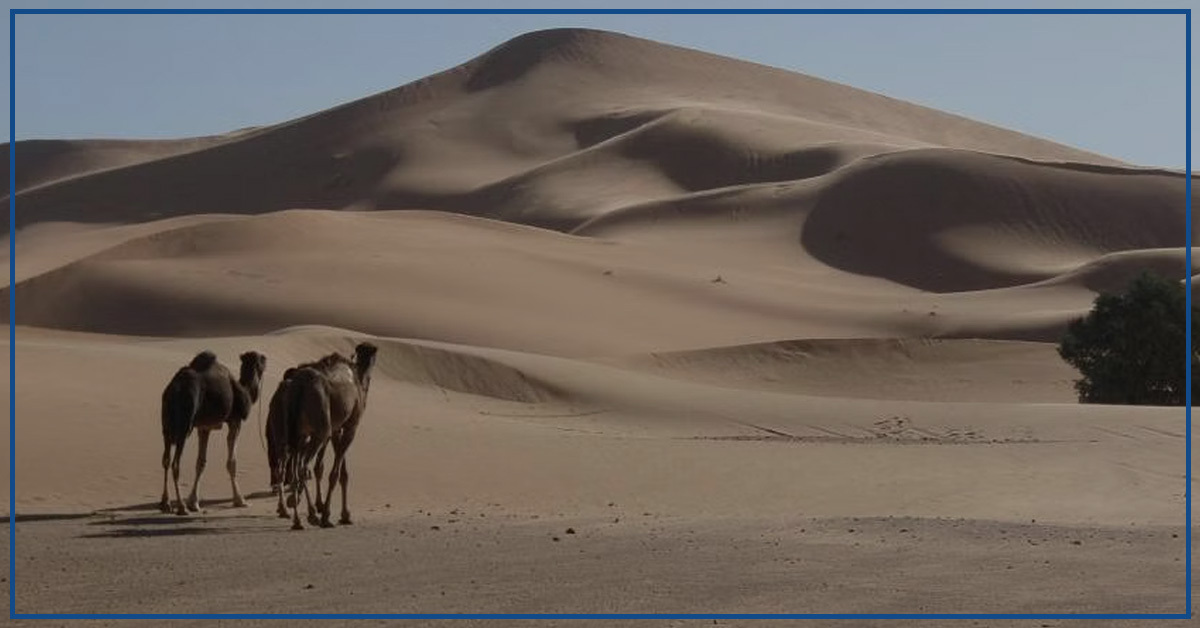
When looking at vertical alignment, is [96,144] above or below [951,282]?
above

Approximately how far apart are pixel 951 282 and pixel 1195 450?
166 feet

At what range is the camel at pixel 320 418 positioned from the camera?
14.6 metres

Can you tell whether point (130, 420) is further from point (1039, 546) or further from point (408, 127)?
point (408, 127)

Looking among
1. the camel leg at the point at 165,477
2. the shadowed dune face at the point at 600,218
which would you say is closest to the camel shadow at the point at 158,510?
the camel leg at the point at 165,477

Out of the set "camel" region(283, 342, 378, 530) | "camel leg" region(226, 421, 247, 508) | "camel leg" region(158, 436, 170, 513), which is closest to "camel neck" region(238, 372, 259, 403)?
"camel leg" region(226, 421, 247, 508)

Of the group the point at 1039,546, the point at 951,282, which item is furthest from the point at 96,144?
the point at 1039,546

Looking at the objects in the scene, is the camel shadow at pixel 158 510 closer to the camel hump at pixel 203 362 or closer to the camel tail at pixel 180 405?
the camel tail at pixel 180 405


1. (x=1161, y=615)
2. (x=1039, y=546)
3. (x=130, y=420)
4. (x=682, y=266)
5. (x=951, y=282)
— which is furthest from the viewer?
(x=951, y=282)

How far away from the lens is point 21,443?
13852 mm

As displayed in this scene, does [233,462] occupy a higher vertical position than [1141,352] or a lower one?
lower

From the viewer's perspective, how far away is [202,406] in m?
15.5

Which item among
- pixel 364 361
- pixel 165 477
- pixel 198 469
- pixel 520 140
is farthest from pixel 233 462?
pixel 520 140

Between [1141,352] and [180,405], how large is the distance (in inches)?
972

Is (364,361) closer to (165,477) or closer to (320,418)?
(320,418)
